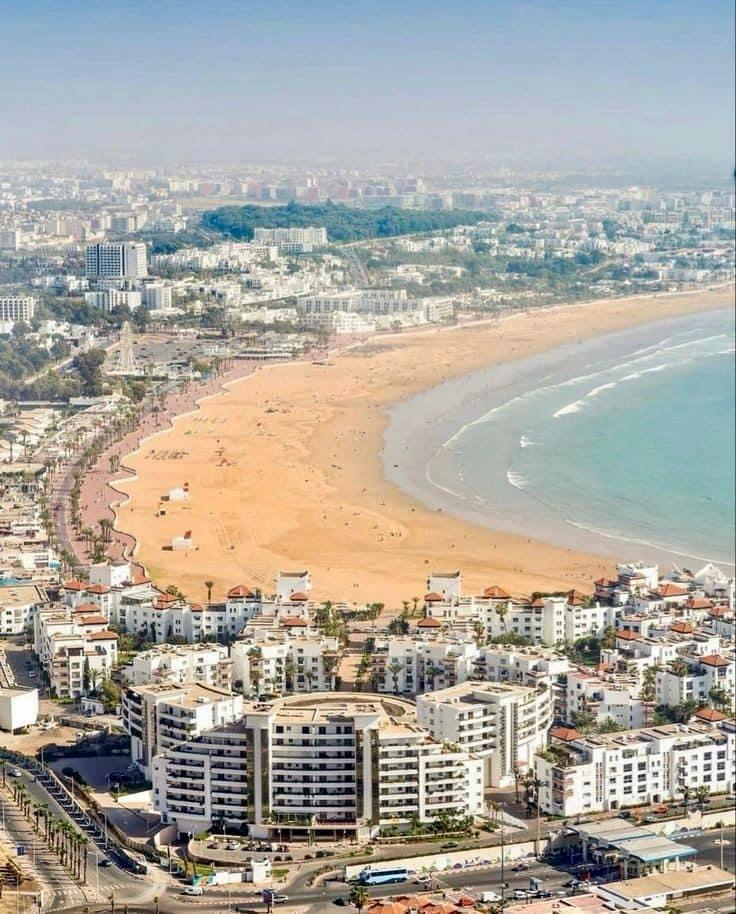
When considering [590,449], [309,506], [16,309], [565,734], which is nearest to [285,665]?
[565,734]

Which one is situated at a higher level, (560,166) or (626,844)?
(560,166)

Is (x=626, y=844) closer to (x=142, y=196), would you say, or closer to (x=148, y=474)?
(x=148, y=474)

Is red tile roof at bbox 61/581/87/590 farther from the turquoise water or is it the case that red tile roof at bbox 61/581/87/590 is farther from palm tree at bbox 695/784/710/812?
palm tree at bbox 695/784/710/812

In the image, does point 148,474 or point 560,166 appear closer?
point 148,474

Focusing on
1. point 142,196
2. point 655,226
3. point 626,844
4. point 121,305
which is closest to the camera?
point 626,844

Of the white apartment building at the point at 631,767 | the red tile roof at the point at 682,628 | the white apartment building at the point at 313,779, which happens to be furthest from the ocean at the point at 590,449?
the white apartment building at the point at 313,779

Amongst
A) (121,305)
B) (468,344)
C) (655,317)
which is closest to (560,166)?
(655,317)

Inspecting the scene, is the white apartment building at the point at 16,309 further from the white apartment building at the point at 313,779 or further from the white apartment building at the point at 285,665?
the white apartment building at the point at 313,779
